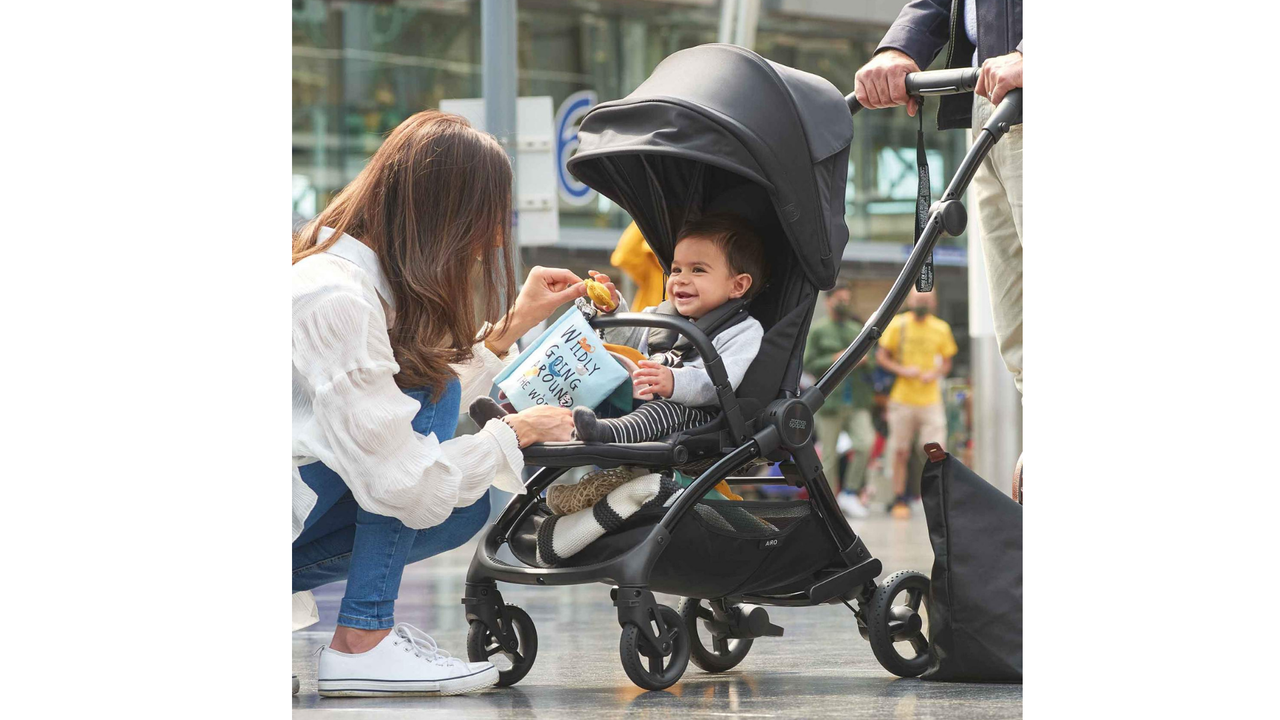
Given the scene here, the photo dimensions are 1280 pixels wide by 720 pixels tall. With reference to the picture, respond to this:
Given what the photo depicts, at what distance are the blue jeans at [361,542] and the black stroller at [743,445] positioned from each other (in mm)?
199

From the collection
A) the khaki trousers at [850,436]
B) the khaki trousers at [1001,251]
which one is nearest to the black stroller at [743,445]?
the khaki trousers at [1001,251]

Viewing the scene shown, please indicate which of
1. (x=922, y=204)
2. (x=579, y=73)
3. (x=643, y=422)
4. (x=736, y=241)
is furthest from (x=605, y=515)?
(x=579, y=73)

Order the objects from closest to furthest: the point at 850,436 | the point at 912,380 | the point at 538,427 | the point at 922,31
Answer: the point at 538,427
the point at 922,31
the point at 912,380
the point at 850,436

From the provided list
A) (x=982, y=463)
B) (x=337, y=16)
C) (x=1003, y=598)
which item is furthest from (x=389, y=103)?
(x=1003, y=598)

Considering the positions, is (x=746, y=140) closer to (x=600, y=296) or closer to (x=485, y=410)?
(x=600, y=296)

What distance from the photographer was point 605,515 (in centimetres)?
298

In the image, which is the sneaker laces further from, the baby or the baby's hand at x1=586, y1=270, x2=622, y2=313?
the baby's hand at x1=586, y1=270, x2=622, y2=313

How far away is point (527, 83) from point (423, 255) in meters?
13.1

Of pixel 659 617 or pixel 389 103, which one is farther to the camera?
pixel 389 103

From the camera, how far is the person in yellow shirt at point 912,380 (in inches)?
427

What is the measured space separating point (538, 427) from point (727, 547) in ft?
1.66

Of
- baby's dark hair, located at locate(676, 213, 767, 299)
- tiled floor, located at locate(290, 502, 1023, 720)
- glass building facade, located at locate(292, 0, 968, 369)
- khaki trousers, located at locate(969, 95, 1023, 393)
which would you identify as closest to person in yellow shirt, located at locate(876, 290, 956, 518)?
glass building facade, located at locate(292, 0, 968, 369)
